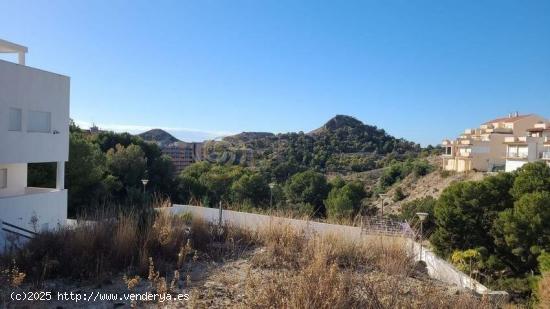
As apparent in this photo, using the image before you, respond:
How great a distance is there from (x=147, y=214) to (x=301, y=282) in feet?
12.4

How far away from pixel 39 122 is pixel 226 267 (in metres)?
8.05

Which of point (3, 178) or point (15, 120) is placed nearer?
point (15, 120)

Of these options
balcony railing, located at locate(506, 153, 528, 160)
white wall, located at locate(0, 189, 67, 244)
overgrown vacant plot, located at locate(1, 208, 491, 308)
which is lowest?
white wall, located at locate(0, 189, 67, 244)

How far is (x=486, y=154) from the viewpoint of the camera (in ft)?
148

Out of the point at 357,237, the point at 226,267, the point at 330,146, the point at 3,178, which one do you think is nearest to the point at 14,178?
the point at 3,178

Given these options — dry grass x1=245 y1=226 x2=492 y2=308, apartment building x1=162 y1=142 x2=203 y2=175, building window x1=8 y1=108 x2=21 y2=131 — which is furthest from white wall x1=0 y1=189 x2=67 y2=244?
apartment building x1=162 y1=142 x2=203 y2=175

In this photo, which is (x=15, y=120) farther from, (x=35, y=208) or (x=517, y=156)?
(x=517, y=156)

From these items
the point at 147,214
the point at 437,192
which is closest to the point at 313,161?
the point at 437,192

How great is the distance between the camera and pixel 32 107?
1029 centimetres

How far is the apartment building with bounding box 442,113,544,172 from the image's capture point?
148 feet

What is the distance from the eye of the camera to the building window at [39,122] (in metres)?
10.3

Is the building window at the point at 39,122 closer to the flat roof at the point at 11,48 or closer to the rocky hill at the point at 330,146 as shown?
the flat roof at the point at 11,48

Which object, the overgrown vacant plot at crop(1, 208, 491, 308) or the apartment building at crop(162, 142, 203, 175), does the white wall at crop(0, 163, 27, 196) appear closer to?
the overgrown vacant plot at crop(1, 208, 491, 308)

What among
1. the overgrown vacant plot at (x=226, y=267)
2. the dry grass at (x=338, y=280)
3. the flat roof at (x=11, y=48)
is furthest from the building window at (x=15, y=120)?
the dry grass at (x=338, y=280)
